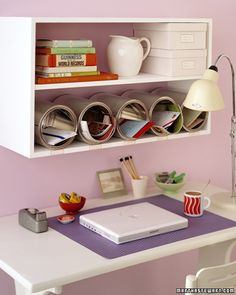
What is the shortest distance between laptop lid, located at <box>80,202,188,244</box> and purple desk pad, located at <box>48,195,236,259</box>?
0.02 meters

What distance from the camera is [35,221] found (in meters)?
2.16

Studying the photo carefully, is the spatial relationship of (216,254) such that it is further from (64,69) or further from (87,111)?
(64,69)

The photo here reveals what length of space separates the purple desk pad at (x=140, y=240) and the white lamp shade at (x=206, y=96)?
1.41 ft

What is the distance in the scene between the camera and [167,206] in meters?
2.49

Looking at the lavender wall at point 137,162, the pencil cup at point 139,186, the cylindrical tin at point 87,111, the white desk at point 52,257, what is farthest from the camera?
the pencil cup at point 139,186

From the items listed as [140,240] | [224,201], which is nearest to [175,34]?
[224,201]

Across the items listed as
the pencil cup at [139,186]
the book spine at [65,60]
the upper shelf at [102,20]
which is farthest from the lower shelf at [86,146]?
the upper shelf at [102,20]

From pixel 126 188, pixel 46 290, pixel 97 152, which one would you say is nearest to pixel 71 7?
pixel 97 152

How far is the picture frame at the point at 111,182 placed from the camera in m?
2.61

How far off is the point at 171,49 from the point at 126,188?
66 cm

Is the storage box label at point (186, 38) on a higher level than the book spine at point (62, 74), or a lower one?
higher

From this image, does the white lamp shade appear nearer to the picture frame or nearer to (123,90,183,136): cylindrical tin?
(123,90,183,136): cylindrical tin

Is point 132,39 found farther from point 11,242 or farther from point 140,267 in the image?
point 140,267

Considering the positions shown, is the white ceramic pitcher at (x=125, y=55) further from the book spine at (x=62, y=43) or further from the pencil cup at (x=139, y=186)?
the pencil cup at (x=139, y=186)
